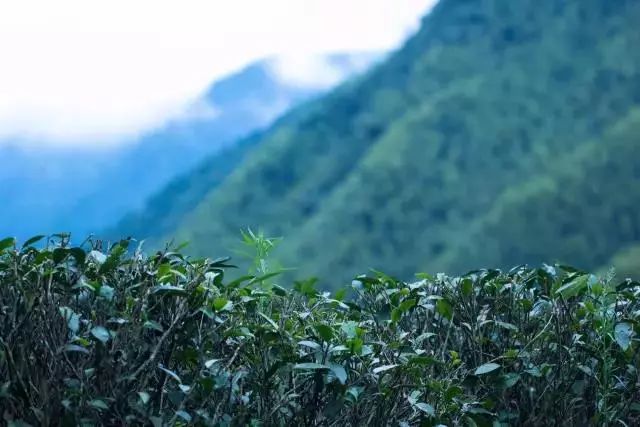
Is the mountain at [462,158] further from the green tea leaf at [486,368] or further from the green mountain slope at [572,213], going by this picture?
the green tea leaf at [486,368]

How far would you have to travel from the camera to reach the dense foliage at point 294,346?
4.42ft

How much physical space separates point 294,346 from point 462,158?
2310 centimetres

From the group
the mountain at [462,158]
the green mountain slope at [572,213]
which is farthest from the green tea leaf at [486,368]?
the green mountain slope at [572,213]

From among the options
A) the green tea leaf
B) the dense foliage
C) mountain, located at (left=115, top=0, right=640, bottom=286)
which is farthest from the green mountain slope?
Result: the green tea leaf

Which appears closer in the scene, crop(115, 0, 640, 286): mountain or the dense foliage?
the dense foliage

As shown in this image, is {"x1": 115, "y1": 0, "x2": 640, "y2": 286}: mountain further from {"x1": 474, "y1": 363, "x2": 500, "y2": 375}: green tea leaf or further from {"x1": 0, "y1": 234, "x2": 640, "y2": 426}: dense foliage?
{"x1": 474, "y1": 363, "x2": 500, "y2": 375}: green tea leaf

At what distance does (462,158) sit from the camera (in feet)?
79.3

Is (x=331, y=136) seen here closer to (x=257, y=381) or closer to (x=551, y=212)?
(x=551, y=212)

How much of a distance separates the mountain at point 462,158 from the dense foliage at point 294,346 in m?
19.4

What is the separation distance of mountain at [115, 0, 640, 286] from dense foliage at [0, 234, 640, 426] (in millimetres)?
19408

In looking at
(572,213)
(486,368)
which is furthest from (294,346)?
(572,213)

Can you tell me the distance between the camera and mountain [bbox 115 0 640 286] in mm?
22484

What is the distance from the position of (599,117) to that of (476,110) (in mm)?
3277

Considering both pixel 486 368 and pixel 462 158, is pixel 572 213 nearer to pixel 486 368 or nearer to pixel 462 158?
pixel 462 158
